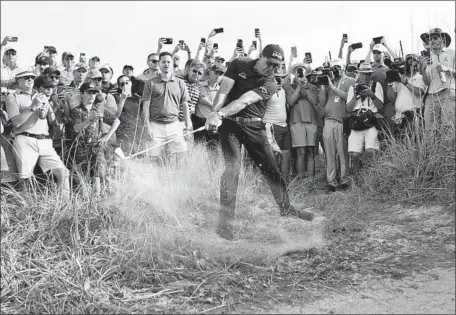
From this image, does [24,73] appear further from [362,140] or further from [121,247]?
[362,140]

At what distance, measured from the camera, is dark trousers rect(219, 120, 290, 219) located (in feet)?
18.4

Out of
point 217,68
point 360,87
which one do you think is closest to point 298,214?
point 360,87

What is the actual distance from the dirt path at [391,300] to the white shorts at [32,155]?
3.18m

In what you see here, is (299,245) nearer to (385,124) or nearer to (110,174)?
(110,174)

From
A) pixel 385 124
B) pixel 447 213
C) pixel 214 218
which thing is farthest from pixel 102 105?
pixel 447 213

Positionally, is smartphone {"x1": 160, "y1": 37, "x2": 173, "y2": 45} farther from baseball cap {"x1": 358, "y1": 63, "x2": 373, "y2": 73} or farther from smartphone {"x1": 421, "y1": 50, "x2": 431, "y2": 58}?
smartphone {"x1": 421, "y1": 50, "x2": 431, "y2": 58}

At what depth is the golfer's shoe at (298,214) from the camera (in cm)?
598

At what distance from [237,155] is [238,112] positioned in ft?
1.51

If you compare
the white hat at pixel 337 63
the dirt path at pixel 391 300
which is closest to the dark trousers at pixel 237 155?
the dirt path at pixel 391 300

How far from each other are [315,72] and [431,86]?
7.11ft

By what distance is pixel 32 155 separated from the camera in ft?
19.3

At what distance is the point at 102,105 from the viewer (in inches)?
276

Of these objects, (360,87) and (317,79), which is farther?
(317,79)

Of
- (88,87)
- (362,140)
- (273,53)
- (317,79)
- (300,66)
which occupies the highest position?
(273,53)
